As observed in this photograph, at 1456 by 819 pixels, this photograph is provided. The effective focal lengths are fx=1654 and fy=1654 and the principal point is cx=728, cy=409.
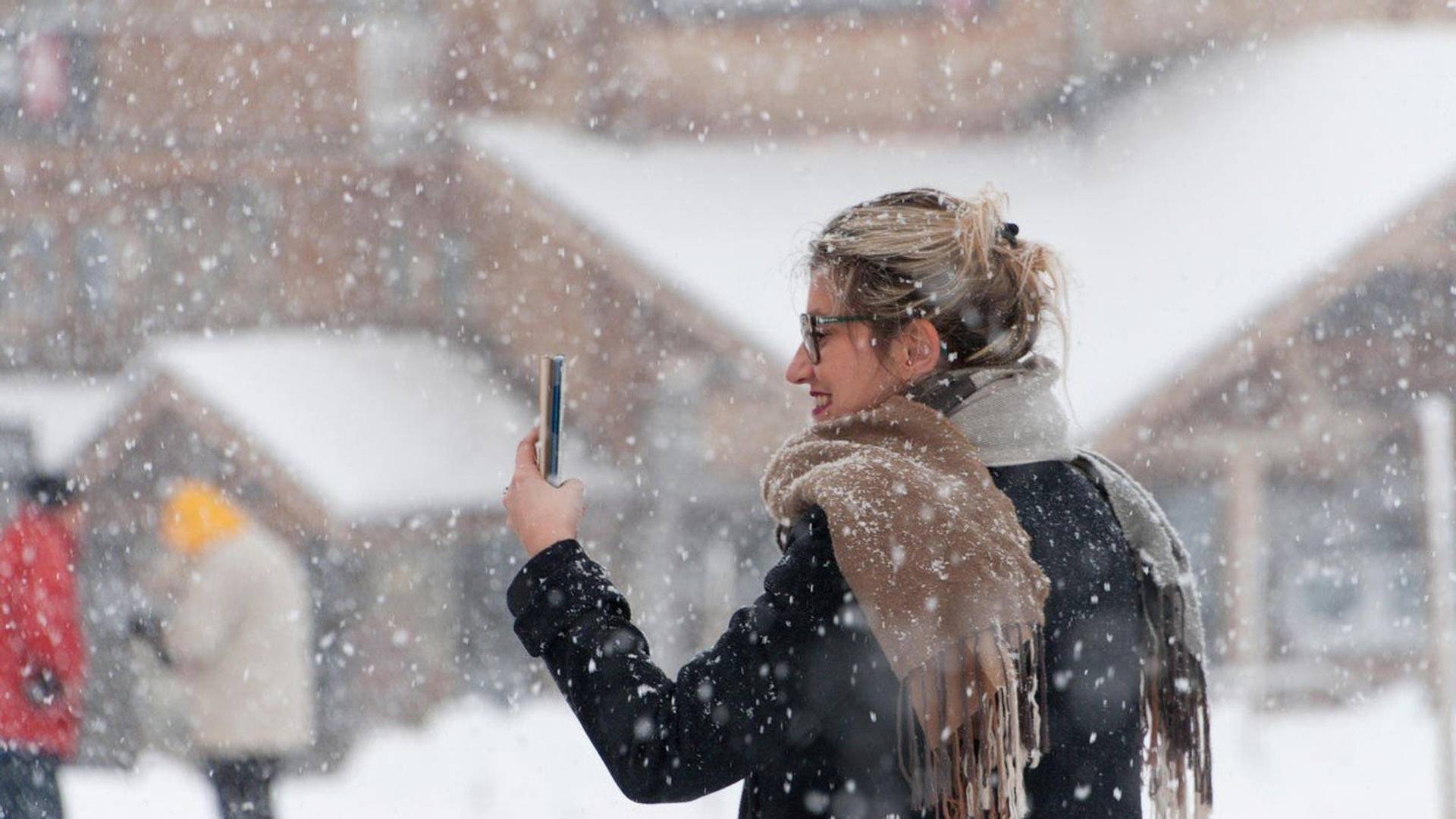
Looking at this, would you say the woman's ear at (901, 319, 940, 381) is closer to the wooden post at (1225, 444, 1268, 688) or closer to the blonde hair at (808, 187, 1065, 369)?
the blonde hair at (808, 187, 1065, 369)

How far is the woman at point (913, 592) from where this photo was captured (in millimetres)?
1513

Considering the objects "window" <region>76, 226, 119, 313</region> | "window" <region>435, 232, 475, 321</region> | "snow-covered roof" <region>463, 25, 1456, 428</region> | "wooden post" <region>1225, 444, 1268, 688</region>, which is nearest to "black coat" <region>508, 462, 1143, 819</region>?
"snow-covered roof" <region>463, 25, 1456, 428</region>

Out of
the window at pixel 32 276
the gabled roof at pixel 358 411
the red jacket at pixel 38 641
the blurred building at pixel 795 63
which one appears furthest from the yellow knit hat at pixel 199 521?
the window at pixel 32 276

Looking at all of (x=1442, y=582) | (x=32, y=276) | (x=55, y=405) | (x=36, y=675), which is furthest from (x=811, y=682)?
(x=32, y=276)

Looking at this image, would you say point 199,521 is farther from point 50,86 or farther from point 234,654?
point 50,86

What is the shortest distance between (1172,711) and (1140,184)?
1528 cm

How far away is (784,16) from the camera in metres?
16.5

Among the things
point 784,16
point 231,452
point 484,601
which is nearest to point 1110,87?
point 784,16

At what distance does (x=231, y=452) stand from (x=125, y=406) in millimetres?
1196

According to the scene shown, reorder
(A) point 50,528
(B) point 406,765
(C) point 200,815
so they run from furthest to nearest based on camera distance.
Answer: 1. (B) point 406,765
2. (C) point 200,815
3. (A) point 50,528

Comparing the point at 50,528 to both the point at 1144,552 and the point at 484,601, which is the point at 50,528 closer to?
the point at 1144,552

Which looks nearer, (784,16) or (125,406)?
(125,406)

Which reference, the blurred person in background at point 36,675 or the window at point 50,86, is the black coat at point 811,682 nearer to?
the blurred person in background at point 36,675

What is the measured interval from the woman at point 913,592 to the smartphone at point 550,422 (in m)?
0.02
